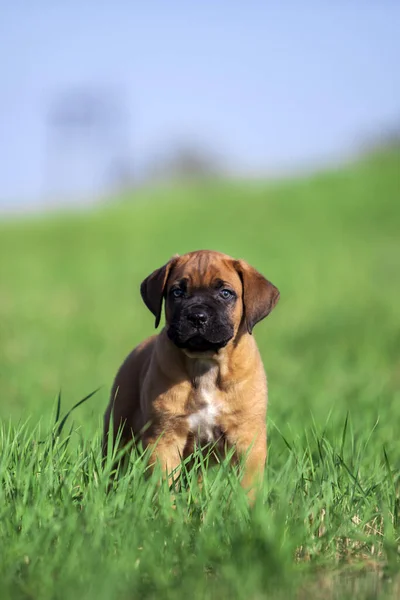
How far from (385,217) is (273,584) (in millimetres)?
24888

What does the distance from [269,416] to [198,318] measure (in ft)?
5.01

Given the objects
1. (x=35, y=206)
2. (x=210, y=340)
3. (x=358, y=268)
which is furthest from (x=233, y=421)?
(x=35, y=206)

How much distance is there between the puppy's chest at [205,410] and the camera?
537cm

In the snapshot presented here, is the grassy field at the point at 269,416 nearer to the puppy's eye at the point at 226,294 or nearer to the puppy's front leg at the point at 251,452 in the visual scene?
the puppy's front leg at the point at 251,452

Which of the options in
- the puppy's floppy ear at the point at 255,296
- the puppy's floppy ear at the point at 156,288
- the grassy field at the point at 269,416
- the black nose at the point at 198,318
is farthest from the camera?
the puppy's floppy ear at the point at 156,288

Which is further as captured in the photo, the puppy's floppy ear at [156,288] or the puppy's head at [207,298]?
the puppy's floppy ear at [156,288]

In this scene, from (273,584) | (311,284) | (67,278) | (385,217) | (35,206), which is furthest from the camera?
(35,206)

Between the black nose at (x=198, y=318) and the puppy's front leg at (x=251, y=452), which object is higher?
the black nose at (x=198, y=318)

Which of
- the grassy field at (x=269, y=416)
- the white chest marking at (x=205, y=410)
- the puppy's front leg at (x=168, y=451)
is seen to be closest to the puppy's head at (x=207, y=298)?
the white chest marking at (x=205, y=410)

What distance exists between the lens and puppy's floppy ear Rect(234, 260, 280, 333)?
5.56 m

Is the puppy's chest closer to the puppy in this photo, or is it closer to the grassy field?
the puppy

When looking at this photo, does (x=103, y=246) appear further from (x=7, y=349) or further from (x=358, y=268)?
(x=7, y=349)

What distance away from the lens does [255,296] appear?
5613 millimetres

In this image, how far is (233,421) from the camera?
5.36 m
